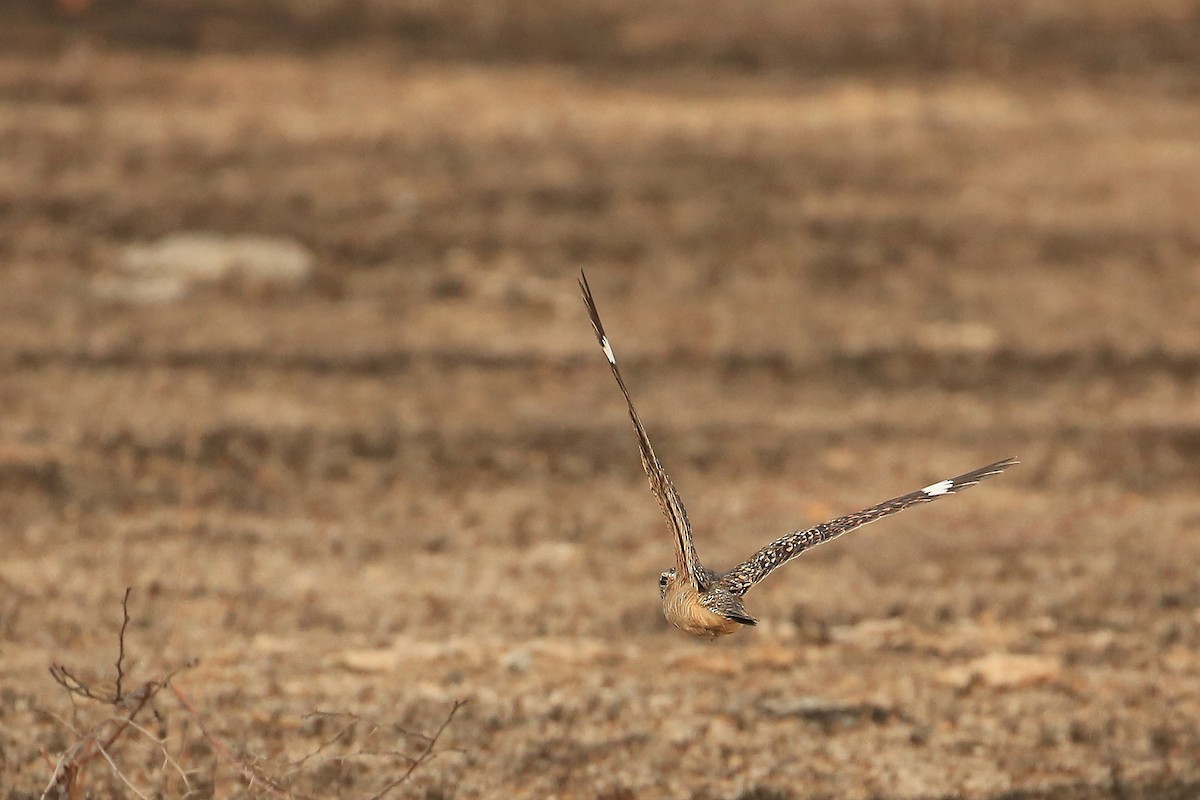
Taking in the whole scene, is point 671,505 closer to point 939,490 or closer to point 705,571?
point 705,571

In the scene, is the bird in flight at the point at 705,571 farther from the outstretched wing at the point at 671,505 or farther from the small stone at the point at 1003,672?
the small stone at the point at 1003,672

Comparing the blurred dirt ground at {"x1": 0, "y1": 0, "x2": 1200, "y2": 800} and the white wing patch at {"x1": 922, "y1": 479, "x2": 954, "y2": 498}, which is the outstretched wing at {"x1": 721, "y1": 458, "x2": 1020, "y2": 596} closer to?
the white wing patch at {"x1": 922, "y1": 479, "x2": 954, "y2": 498}

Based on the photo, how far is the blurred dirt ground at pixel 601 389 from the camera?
5.52 metres

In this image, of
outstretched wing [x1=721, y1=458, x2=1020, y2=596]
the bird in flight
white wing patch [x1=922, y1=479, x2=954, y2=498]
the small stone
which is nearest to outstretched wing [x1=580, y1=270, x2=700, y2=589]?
the bird in flight

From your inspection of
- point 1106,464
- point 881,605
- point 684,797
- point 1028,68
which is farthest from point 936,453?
point 1028,68

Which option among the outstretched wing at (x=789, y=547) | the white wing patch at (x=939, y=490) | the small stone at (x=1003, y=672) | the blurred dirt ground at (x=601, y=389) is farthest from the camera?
the small stone at (x=1003, y=672)

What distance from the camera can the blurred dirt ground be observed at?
5.52 meters

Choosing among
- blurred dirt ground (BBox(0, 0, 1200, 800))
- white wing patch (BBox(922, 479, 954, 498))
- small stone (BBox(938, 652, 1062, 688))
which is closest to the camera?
white wing patch (BBox(922, 479, 954, 498))

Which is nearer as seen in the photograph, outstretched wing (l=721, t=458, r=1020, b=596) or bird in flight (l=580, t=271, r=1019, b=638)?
bird in flight (l=580, t=271, r=1019, b=638)

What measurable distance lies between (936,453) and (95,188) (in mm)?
5669

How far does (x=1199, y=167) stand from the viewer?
460 inches

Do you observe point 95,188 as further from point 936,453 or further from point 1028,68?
point 1028,68

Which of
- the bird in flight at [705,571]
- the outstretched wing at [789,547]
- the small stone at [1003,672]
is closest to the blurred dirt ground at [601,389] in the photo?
the small stone at [1003,672]

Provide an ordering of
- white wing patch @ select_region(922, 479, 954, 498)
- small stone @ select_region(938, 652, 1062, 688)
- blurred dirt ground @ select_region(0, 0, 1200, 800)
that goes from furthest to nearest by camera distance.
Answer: small stone @ select_region(938, 652, 1062, 688) → blurred dirt ground @ select_region(0, 0, 1200, 800) → white wing patch @ select_region(922, 479, 954, 498)
